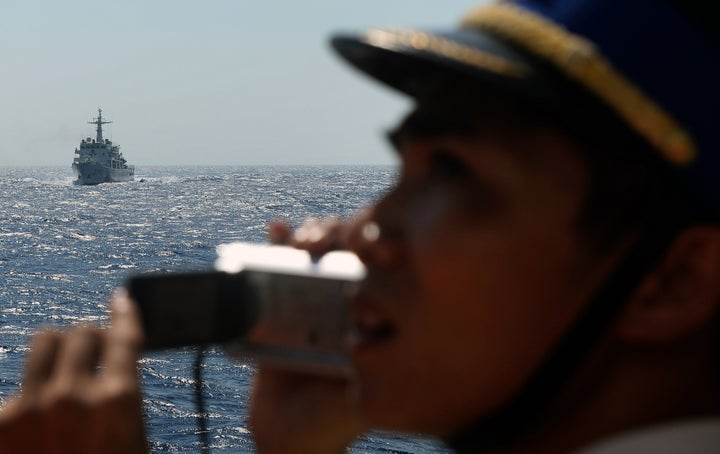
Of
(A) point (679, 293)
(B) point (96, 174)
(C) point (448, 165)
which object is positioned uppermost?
(C) point (448, 165)

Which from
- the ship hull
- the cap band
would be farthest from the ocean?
the ship hull

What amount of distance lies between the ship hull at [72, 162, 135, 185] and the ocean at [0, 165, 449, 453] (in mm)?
1104

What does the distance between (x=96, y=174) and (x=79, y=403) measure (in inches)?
3396

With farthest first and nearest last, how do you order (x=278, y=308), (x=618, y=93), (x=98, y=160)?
1. (x=98, y=160)
2. (x=278, y=308)
3. (x=618, y=93)

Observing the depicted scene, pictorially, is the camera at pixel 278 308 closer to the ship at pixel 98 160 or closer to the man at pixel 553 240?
the man at pixel 553 240

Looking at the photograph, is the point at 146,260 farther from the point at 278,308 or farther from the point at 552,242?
the point at 552,242

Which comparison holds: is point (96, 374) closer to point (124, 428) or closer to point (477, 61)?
point (124, 428)

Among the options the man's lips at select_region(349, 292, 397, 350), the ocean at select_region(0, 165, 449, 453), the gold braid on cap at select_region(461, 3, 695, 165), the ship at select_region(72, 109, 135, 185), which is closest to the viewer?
the gold braid on cap at select_region(461, 3, 695, 165)

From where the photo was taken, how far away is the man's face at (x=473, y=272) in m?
0.96

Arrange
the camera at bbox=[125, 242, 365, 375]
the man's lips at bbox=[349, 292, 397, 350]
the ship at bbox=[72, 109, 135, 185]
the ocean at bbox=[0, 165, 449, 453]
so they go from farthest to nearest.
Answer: the ship at bbox=[72, 109, 135, 185] → the ocean at bbox=[0, 165, 449, 453] → the camera at bbox=[125, 242, 365, 375] → the man's lips at bbox=[349, 292, 397, 350]

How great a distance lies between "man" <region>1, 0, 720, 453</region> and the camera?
3.07 feet

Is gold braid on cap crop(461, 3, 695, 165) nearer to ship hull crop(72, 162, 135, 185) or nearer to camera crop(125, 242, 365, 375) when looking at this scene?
camera crop(125, 242, 365, 375)

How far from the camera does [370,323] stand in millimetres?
1041

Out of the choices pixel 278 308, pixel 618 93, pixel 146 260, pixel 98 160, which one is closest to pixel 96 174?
pixel 98 160
